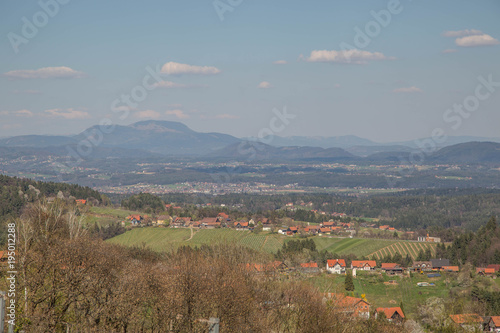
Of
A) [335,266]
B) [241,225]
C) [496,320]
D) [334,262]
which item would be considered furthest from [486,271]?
[241,225]

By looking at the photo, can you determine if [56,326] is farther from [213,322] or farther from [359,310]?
[359,310]

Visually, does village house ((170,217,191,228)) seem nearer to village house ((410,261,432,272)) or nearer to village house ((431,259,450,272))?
village house ((410,261,432,272))

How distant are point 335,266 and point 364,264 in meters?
5.17

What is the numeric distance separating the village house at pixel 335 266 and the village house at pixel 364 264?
1.71 m

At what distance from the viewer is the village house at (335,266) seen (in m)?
75.2

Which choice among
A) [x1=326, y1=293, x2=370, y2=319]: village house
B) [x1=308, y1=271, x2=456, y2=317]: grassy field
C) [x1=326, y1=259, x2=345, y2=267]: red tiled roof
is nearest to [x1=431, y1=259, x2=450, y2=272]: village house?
[x1=308, y1=271, x2=456, y2=317]: grassy field

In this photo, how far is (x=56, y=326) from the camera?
23.8m

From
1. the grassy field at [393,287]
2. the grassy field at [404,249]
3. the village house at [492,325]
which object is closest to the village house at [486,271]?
the grassy field at [393,287]

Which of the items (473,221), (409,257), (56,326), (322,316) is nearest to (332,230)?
(409,257)

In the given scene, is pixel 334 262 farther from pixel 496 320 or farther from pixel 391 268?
pixel 496 320

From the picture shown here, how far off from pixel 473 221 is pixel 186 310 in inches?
5440

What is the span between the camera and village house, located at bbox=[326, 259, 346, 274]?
75188mm

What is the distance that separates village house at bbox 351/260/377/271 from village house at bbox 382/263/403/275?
1635 mm

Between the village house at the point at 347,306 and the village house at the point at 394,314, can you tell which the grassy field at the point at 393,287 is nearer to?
the village house at the point at 394,314
